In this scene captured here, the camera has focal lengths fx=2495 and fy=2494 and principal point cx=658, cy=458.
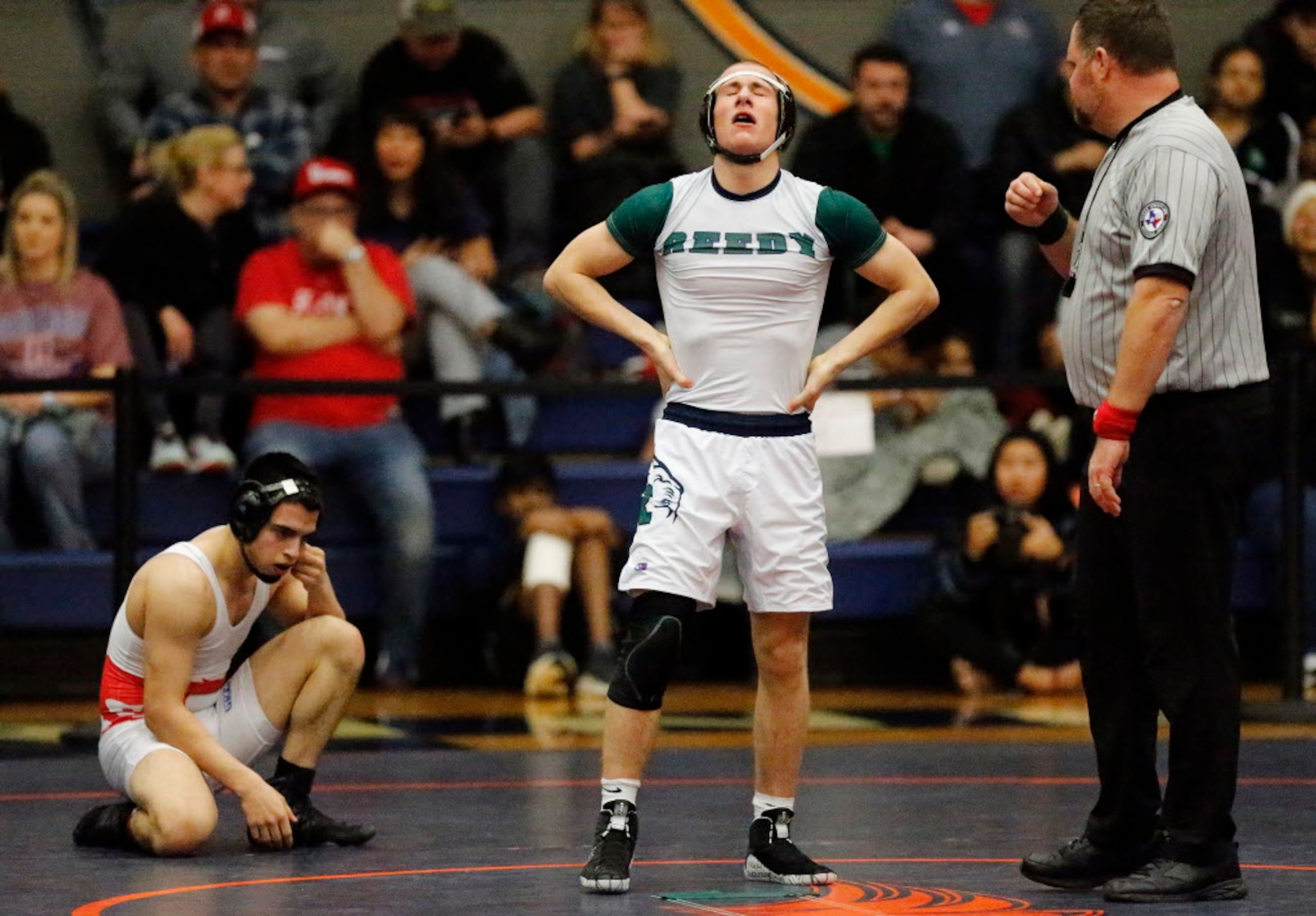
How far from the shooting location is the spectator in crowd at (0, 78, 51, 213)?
9781 millimetres

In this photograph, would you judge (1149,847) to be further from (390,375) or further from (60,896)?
(390,375)

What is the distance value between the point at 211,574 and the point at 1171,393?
2.14 m

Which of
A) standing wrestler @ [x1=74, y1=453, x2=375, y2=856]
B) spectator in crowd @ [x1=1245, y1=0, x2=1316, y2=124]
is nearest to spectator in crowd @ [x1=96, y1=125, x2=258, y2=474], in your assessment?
standing wrestler @ [x1=74, y1=453, x2=375, y2=856]

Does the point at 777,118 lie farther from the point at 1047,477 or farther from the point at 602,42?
the point at 602,42

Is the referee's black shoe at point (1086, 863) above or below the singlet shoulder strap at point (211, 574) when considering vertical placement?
below

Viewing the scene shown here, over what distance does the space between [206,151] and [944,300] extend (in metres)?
2.94

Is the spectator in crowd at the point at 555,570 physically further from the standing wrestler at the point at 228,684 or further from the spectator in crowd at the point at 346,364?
the standing wrestler at the point at 228,684

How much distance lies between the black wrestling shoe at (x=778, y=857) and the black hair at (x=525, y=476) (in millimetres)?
4084

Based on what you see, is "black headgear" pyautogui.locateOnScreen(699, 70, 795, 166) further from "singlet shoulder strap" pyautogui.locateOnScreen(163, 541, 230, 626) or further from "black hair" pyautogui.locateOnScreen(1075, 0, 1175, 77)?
"singlet shoulder strap" pyautogui.locateOnScreen(163, 541, 230, 626)

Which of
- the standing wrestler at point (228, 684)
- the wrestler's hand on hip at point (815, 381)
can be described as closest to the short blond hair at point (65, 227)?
the standing wrestler at point (228, 684)

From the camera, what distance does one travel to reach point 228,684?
5.81 metres

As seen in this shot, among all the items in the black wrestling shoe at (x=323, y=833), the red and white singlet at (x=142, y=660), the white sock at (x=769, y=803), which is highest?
the red and white singlet at (x=142, y=660)

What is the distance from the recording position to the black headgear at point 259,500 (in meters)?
5.41

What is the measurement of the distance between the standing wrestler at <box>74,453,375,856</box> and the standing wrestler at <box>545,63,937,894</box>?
2.92 feet
